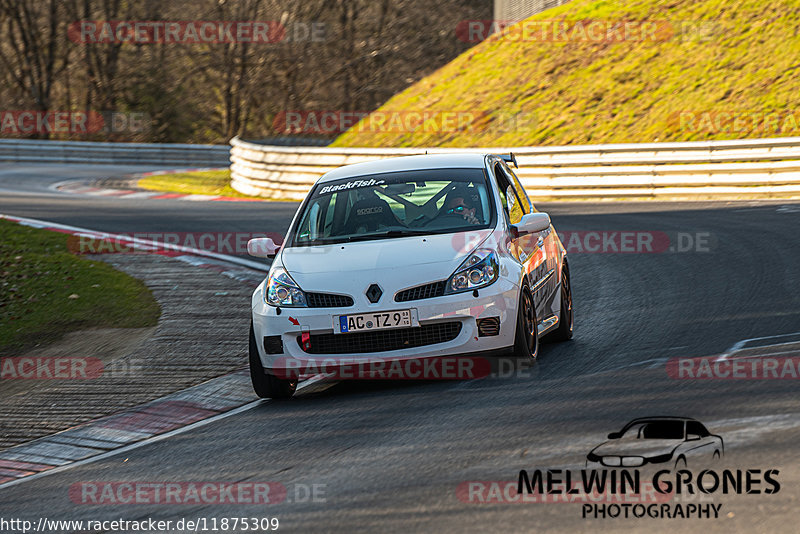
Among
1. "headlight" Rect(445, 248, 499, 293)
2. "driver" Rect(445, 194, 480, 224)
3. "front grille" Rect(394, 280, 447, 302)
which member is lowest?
"front grille" Rect(394, 280, 447, 302)

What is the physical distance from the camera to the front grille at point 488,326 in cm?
714

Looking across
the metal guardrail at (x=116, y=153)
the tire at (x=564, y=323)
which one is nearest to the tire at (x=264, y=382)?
the tire at (x=564, y=323)

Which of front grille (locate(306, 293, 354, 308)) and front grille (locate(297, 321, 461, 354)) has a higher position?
front grille (locate(306, 293, 354, 308))

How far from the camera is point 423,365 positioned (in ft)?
24.3

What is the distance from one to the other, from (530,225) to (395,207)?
41.9 inches

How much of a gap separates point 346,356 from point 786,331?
3.29m

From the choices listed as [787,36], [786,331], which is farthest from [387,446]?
[787,36]

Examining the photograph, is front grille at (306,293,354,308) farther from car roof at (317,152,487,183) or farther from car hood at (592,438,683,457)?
car hood at (592,438,683,457)

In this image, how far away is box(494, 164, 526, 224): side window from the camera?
8.37m

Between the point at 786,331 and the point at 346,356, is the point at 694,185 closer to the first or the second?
the point at 786,331

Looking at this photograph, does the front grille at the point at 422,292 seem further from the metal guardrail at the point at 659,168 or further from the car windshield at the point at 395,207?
the metal guardrail at the point at 659,168

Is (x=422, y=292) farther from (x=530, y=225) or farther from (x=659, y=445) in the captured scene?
(x=659, y=445)

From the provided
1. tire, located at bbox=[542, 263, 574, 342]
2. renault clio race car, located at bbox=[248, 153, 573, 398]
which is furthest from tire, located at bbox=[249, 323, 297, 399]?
tire, located at bbox=[542, 263, 574, 342]

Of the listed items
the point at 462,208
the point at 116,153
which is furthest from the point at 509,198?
the point at 116,153
